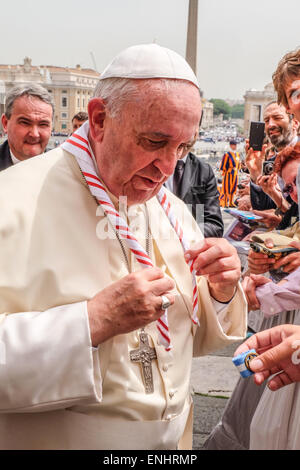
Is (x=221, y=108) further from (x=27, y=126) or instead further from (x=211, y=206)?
(x=27, y=126)

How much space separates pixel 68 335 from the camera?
1.46 m

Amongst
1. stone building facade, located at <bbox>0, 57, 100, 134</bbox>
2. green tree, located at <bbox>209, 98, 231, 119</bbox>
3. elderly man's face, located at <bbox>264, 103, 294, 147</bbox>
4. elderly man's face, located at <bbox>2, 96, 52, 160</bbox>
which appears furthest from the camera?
green tree, located at <bbox>209, 98, 231, 119</bbox>

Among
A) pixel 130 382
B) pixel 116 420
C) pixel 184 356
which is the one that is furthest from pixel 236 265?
pixel 116 420

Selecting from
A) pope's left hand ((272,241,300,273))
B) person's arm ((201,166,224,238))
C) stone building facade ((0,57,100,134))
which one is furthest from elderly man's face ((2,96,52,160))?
stone building facade ((0,57,100,134))

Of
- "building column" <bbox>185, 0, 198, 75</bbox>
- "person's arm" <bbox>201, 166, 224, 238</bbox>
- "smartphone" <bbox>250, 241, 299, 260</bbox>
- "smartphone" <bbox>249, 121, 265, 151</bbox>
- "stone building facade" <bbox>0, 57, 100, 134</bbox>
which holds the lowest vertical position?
"stone building facade" <bbox>0, 57, 100, 134</bbox>

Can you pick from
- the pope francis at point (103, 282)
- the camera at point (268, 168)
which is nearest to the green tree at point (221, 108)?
the camera at point (268, 168)

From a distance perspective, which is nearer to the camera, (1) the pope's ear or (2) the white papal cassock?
Answer: (2) the white papal cassock

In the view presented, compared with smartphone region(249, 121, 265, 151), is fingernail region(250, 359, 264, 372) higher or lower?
lower

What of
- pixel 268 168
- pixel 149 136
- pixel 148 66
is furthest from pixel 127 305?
pixel 268 168

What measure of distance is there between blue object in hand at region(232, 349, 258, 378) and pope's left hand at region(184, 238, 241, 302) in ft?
0.85

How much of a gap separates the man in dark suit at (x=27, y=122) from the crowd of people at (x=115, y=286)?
6.78ft

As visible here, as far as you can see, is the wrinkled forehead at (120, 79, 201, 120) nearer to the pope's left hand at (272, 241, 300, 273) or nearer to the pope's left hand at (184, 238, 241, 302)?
the pope's left hand at (184, 238, 241, 302)

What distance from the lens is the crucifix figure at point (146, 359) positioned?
1.70 meters

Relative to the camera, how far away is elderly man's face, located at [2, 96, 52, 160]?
384 centimetres
